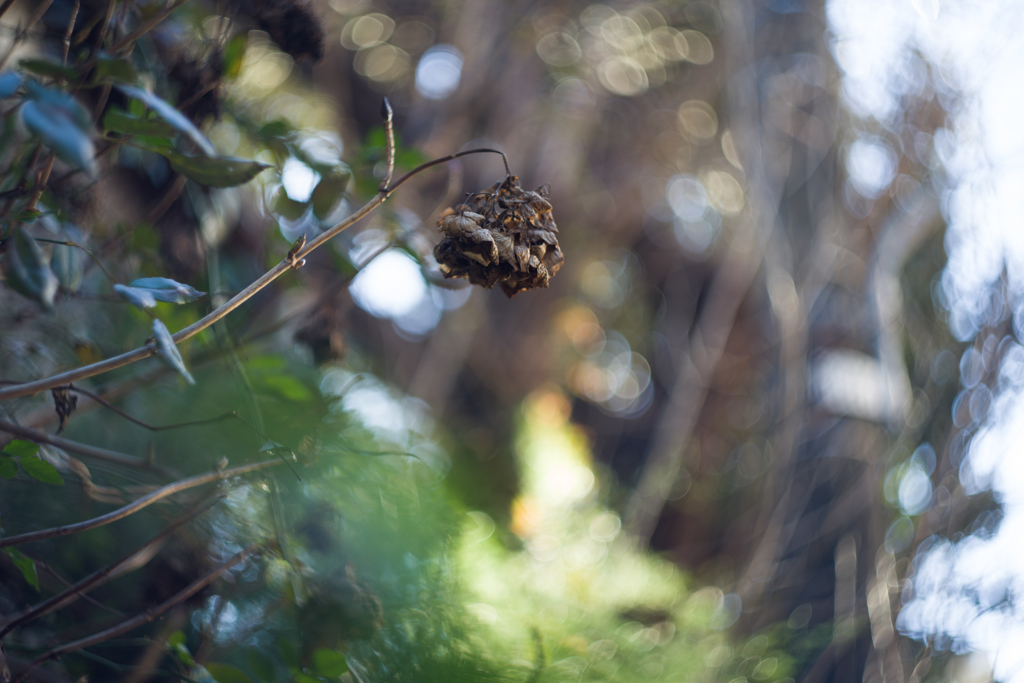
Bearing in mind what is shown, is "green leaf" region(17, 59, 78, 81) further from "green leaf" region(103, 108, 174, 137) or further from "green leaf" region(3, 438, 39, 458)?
"green leaf" region(3, 438, 39, 458)

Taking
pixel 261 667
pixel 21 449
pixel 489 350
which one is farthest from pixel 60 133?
pixel 489 350

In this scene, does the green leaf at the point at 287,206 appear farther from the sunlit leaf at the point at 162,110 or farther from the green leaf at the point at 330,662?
the green leaf at the point at 330,662

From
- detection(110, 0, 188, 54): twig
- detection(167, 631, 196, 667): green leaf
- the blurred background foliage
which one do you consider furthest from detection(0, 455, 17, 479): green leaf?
detection(110, 0, 188, 54): twig

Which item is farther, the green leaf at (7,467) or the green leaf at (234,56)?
the green leaf at (234,56)

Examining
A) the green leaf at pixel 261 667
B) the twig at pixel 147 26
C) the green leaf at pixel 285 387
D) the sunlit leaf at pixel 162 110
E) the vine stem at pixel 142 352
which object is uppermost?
the twig at pixel 147 26

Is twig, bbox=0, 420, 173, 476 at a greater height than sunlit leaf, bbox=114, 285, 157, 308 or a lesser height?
lesser

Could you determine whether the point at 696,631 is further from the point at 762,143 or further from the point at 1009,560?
the point at 762,143

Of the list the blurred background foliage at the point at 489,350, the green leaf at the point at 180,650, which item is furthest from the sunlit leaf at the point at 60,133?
the green leaf at the point at 180,650
